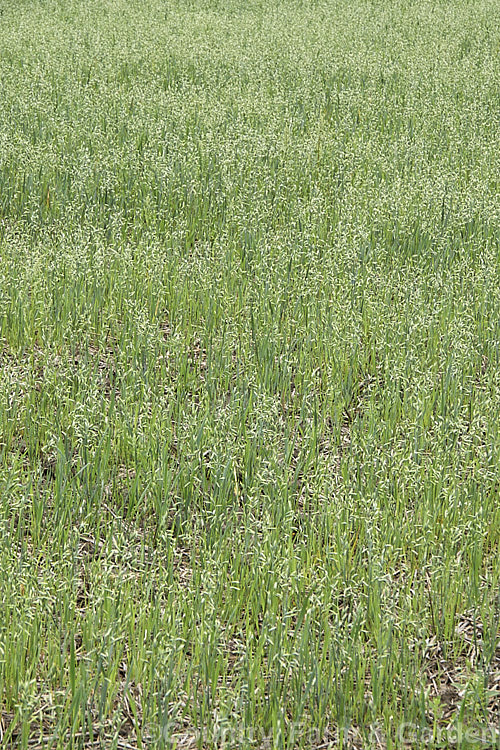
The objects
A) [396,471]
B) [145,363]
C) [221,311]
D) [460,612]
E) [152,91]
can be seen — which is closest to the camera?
[460,612]

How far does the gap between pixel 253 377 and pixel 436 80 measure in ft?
22.8

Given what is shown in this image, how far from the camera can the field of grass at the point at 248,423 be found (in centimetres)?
254

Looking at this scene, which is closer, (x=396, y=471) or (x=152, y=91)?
(x=396, y=471)

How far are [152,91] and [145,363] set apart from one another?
5827mm

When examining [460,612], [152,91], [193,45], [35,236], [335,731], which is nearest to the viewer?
[335,731]

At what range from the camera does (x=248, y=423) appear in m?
3.96

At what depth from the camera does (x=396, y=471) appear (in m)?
3.56

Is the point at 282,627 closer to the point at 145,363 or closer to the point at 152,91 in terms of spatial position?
the point at 145,363

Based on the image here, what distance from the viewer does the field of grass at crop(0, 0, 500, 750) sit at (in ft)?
8.33

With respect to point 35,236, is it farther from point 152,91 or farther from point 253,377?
point 152,91

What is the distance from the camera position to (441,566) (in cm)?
304

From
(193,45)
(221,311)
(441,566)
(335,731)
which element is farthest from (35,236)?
(193,45)

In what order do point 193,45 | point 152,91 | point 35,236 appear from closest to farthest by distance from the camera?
point 35,236, point 152,91, point 193,45

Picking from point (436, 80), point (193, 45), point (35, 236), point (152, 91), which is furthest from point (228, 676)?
point (193, 45)
